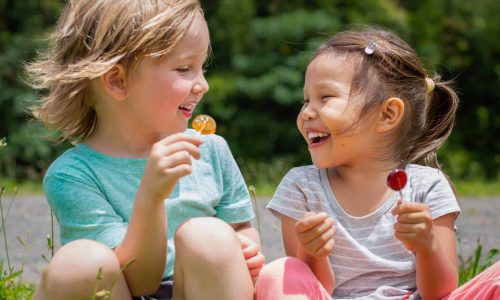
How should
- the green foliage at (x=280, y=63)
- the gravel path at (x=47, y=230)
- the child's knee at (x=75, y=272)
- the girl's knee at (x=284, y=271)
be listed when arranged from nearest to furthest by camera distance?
the child's knee at (x=75, y=272) < the girl's knee at (x=284, y=271) < the gravel path at (x=47, y=230) < the green foliage at (x=280, y=63)

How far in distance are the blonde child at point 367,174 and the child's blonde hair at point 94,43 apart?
0.41 m

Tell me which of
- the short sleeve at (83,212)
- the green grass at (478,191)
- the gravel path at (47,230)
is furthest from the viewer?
the green grass at (478,191)

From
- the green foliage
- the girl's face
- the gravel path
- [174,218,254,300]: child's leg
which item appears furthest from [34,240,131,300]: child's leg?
the green foliage

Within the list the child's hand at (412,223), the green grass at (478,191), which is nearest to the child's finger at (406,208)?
the child's hand at (412,223)

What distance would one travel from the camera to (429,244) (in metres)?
2.10

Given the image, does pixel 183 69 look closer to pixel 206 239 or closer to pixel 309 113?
pixel 309 113

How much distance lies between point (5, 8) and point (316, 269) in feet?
25.8

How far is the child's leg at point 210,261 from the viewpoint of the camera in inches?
79.0

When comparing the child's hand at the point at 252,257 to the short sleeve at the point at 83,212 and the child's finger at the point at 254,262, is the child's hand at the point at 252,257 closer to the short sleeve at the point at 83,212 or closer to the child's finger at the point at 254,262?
the child's finger at the point at 254,262

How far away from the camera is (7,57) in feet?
29.1

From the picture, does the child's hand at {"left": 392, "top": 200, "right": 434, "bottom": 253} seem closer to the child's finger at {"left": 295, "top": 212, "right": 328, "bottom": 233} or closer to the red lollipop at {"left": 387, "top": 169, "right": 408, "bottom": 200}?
the red lollipop at {"left": 387, "top": 169, "right": 408, "bottom": 200}

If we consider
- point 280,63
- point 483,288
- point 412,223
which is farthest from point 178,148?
point 280,63

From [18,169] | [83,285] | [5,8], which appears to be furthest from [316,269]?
[5,8]

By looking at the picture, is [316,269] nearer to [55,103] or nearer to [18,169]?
[55,103]
